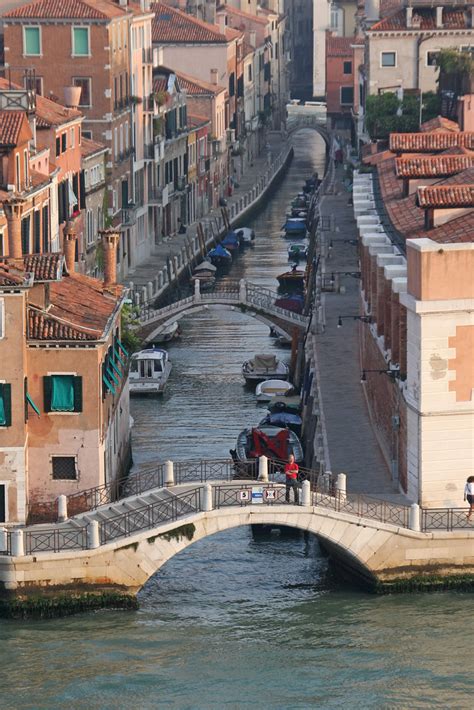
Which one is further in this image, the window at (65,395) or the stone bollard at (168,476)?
the window at (65,395)

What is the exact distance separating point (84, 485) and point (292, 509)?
4.84 meters

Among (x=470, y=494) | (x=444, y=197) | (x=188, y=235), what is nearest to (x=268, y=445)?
(x=444, y=197)

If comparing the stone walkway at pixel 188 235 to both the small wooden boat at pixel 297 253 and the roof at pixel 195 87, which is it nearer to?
the small wooden boat at pixel 297 253

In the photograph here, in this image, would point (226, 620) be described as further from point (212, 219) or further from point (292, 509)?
point (212, 219)

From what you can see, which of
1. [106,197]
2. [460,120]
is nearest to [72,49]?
[106,197]

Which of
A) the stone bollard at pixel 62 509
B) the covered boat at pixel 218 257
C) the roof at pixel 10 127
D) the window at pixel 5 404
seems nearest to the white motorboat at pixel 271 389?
the roof at pixel 10 127

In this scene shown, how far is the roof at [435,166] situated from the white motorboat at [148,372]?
1481cm

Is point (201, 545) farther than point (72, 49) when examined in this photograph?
No

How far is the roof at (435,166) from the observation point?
2338 inches

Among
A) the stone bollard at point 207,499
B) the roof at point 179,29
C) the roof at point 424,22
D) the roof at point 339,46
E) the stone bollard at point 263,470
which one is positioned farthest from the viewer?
the roof at point 339,46

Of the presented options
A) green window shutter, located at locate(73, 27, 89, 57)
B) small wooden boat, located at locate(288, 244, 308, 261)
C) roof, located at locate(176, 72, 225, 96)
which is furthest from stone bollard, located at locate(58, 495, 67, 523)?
roof, located at locate(176, 72, 225, 96)

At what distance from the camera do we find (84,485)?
161 feet

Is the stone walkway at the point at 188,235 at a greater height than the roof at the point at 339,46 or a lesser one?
lesser

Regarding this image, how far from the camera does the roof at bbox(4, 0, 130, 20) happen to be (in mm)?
89375
